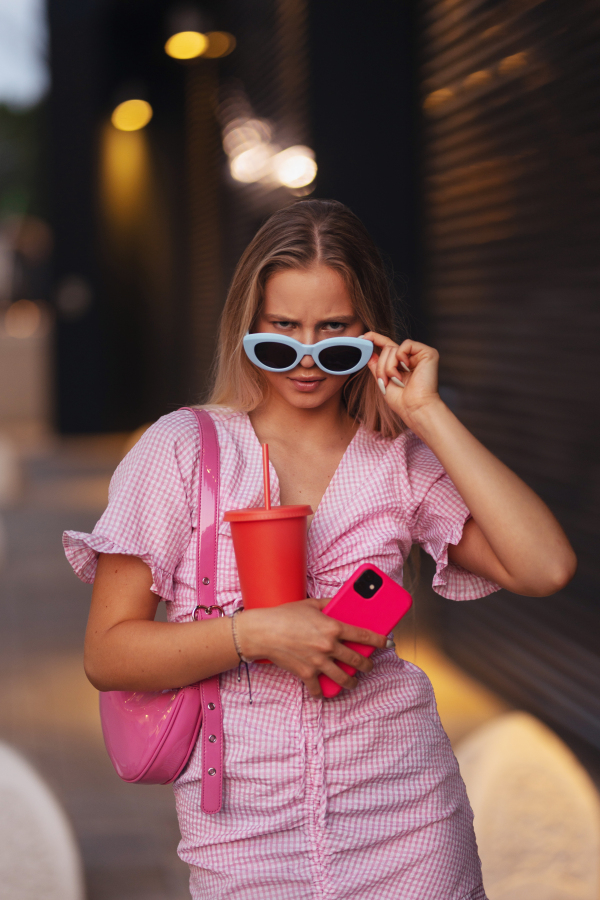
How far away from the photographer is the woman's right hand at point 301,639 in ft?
4.97

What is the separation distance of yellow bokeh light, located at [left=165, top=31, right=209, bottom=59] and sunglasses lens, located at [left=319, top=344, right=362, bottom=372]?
25.4 feet

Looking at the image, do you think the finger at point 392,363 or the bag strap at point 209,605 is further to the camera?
the finger at point 392,363

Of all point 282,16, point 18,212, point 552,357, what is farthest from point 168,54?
point 18,212

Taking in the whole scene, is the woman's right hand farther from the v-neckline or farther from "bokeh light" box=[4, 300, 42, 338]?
"bokeh light" box=[4, 300, 42, 338]

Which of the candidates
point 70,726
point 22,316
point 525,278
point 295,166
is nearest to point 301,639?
point 525,278

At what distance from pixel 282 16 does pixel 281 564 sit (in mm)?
5435

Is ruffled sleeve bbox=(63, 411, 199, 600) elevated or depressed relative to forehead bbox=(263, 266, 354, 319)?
Answer: depressed

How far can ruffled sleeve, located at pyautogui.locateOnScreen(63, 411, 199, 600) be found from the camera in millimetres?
1628

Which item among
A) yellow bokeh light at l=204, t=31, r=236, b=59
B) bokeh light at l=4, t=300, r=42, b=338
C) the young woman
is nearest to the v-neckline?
the young woman

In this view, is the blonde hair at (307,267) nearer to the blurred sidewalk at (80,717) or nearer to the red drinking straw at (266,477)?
the red drinking straw at (266,477)

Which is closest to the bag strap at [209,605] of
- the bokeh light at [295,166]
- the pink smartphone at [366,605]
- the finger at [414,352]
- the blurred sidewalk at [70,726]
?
the pink smartphone at [366,605]

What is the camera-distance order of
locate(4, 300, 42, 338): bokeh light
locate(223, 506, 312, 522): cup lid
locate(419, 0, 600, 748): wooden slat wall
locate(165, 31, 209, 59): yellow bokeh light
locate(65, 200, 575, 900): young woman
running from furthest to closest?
locate(4, 300, 42, 338): bokeh light → locate(165, 31, 209, 59): yellow bokeh light → locate(419, 0, 600, 748): wooden slat wall → locate(65, 200, 575, 900): young woman → locate(223, 506, 312, 522): cup lid

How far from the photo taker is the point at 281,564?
5.06 feet

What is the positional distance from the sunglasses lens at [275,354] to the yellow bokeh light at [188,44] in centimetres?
772
